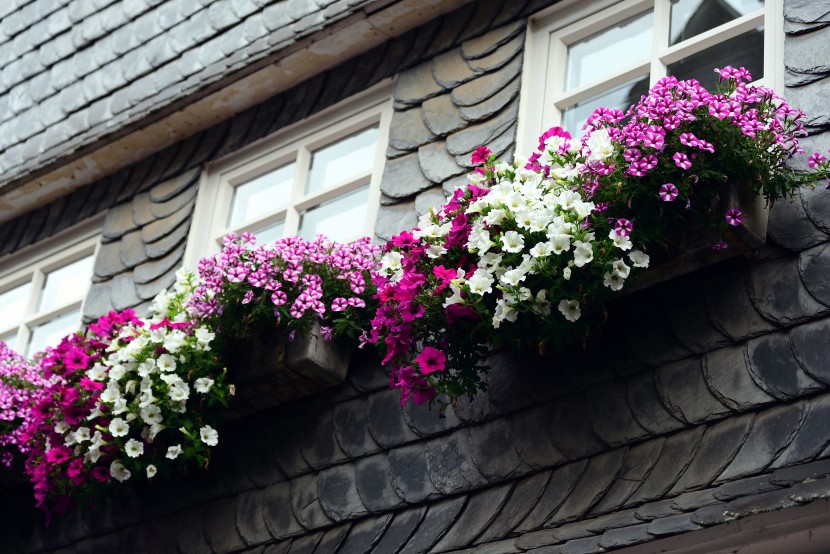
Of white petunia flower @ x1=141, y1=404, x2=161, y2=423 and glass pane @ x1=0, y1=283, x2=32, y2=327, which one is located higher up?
glass pane @ x1=0, y1=283, x2=32, y2=327

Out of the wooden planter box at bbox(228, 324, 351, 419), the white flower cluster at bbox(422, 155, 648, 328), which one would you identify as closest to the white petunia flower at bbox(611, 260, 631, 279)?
the white flower cluster at bbox(422, 155, 648, 328)

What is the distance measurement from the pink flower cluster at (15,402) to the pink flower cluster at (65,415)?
6 centimetres

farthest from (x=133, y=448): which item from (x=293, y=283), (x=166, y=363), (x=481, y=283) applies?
(x=481, y=283)

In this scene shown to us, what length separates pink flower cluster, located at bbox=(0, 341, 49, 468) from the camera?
19.2 feet

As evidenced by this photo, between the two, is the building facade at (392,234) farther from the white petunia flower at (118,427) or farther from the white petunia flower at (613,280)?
the white petunia flower at (118,427)

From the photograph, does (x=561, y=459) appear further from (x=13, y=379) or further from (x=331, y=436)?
(x=13, y=379)

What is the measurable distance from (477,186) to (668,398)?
3.40 feet

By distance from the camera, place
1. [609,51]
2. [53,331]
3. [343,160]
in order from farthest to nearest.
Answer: [53,331]
[343,160]
[609,51]

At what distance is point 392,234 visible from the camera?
18.5 ft

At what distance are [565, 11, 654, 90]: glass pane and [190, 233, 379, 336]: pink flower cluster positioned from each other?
1.17 m

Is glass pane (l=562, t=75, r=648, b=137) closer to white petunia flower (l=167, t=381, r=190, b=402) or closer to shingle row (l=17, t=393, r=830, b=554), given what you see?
shingle row (l=17, t=393, r=830, b=554)

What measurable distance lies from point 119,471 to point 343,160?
1818mm

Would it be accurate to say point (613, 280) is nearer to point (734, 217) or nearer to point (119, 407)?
point (734, 217)

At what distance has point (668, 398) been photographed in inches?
172
